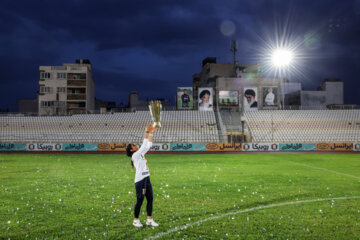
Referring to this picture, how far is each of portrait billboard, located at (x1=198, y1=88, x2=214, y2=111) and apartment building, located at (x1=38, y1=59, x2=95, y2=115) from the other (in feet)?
90.8

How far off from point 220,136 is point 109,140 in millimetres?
17090

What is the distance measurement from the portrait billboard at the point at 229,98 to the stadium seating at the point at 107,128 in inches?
138

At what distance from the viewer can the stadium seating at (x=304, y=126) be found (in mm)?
46300

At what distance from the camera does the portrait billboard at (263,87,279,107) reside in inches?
2099

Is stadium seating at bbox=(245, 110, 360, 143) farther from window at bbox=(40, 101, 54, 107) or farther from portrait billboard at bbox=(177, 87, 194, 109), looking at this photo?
window at bbox=(40, 101, 54, 107)

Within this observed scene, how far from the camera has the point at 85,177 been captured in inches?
634

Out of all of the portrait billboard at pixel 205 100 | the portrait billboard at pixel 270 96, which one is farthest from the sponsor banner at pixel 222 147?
the portrait billboard at pixel 270 96

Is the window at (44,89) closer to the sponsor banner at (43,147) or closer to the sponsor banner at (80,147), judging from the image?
the sponsor banner at (43,147)

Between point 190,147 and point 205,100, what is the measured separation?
1540cm

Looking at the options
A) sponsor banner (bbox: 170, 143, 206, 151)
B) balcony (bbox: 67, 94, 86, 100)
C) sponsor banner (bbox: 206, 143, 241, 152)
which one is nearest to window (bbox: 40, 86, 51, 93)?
balcony (bbox: 67, 94, 86, 100)

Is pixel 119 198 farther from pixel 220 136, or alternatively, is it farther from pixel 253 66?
pixel 253 66

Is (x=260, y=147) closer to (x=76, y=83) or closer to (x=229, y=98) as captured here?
(x=229, y=98)

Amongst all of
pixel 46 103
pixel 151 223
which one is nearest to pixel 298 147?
pixel 151 223

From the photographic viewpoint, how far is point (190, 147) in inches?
1564
